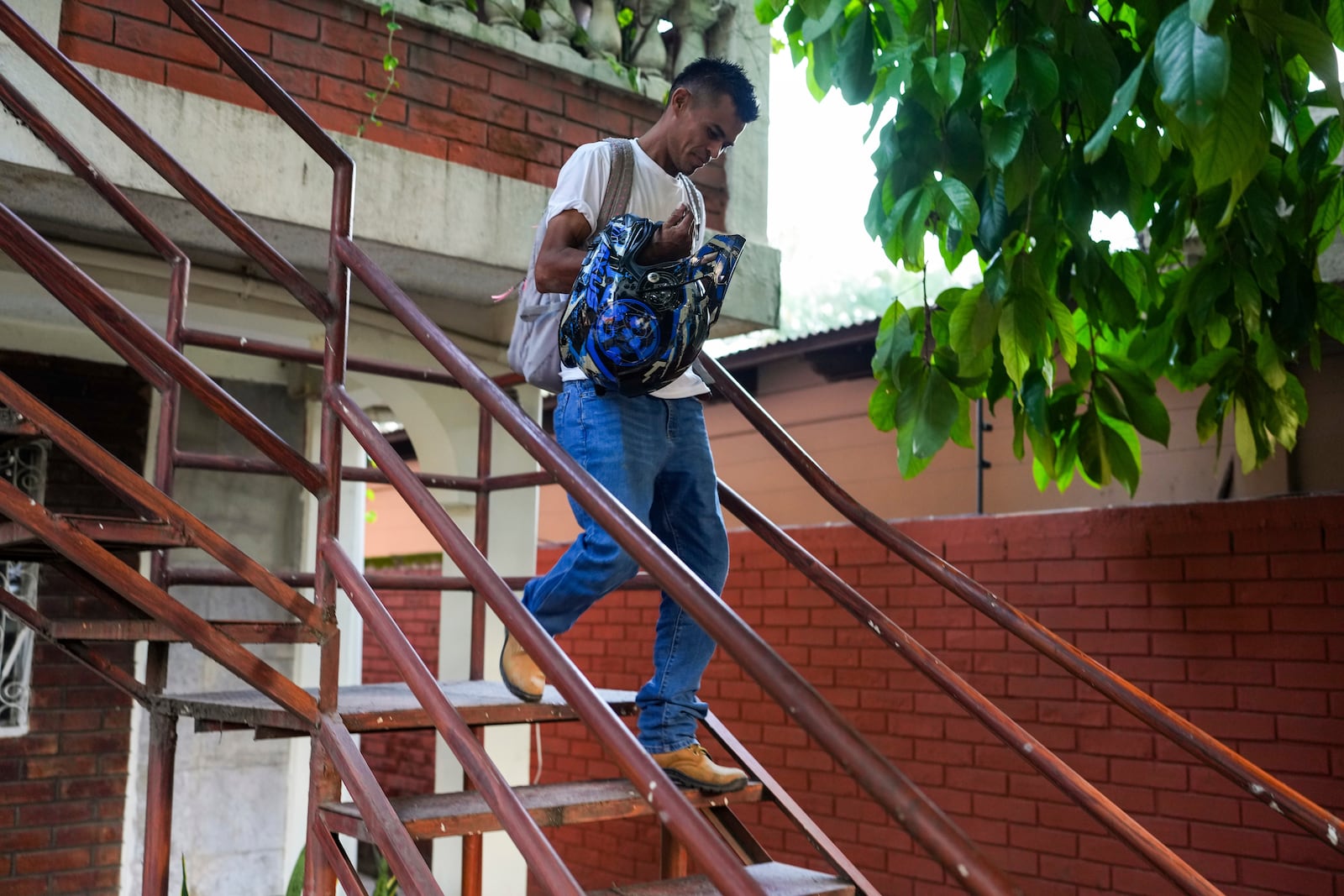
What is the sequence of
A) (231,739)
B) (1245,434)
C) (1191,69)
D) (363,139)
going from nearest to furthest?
(1191,69), (1245,434), (363,139), (231,739)

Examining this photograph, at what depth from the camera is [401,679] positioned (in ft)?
30.6

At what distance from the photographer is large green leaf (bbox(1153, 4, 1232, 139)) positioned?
5.54ft

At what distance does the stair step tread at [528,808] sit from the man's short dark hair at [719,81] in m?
1.46

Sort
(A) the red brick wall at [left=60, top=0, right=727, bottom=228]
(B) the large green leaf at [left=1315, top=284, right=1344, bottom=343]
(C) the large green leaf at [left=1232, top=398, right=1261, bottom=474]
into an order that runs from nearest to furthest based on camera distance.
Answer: (B) the large green leaf at [left=1315, top=284, right=1344, bottom=343] < (C) the large green leaf at [left=1232, top=398, right=1261, bottom=474] < (A) the red brick wall at [left=60, top=0, right=727, bottom=228]

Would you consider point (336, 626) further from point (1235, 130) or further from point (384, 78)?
point (384, 78)

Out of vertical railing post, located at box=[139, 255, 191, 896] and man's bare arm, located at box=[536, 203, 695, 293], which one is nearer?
man's bare arm, located at box=[536, 203, 695, 293]

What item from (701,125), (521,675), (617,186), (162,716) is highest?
(701,125)

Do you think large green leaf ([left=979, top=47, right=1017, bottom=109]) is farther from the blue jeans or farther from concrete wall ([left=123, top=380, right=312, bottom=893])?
concrete wall ([left=123, top=380, right=312, bottom=893])

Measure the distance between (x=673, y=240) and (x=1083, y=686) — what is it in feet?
10.8

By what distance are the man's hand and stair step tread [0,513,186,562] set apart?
1091mm

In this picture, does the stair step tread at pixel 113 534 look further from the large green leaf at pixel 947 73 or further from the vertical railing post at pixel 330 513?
the large green leaf at pixel 947 73

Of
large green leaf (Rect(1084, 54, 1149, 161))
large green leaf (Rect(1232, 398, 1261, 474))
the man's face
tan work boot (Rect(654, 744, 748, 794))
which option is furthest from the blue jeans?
large green leaf (Rect(1232, 398, 1261, 474))

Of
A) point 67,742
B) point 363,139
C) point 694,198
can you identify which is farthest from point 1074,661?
point 67,742

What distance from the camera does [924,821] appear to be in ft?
4.79
